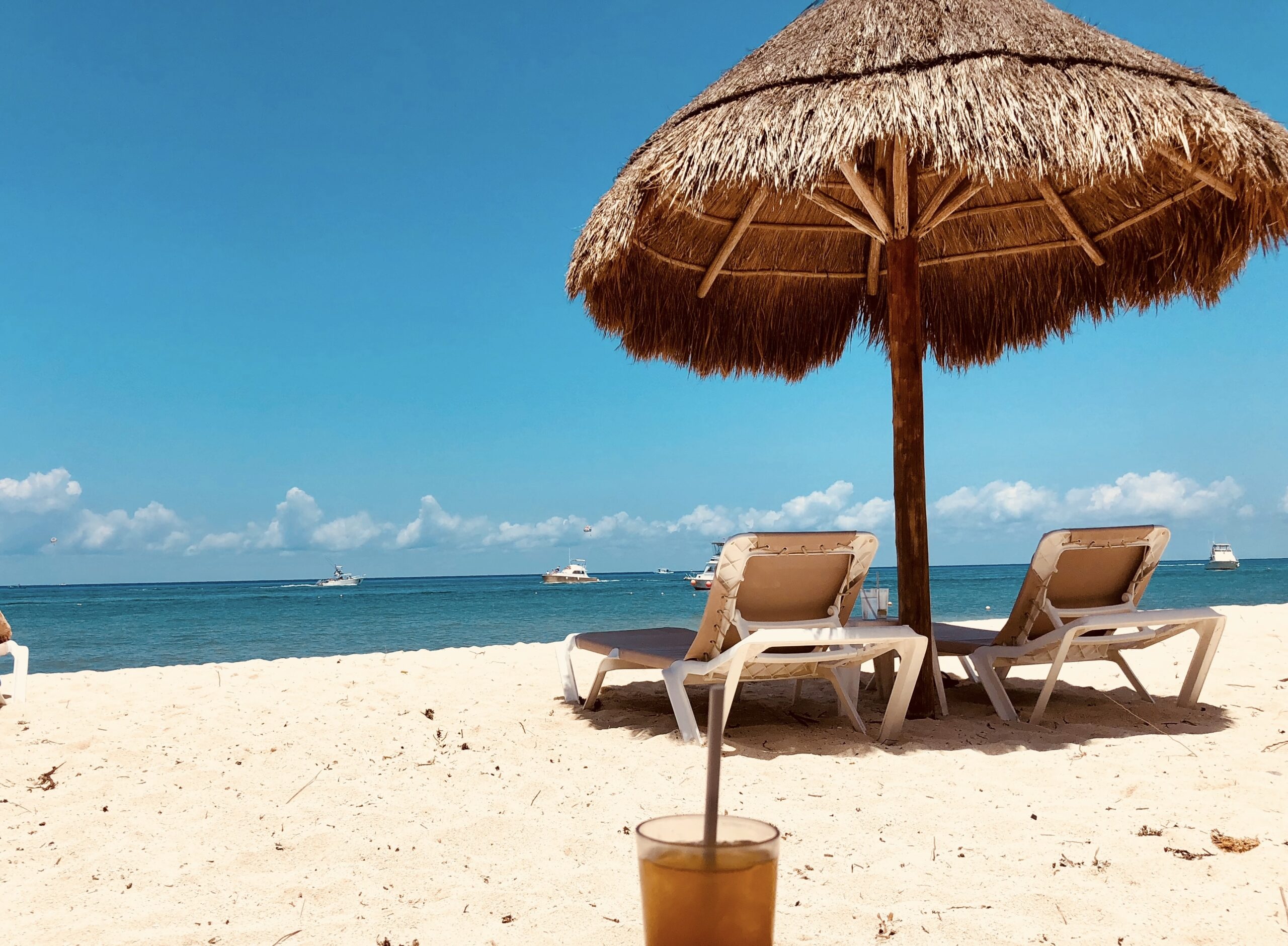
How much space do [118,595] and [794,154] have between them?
2429 inches

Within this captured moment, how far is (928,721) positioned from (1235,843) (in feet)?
5.57

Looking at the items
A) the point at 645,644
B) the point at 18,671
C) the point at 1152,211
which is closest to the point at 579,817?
the point at 645,644

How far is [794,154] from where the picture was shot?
3.62 metres

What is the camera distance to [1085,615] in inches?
148

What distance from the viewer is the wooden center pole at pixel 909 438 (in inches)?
157

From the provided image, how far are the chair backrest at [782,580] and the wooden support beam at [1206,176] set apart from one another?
222 cm

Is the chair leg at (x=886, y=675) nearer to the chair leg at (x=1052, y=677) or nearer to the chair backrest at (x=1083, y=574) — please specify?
the chair backrest at (x=1083, y=574)

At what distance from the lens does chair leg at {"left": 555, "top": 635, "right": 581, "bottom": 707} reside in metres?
4.25

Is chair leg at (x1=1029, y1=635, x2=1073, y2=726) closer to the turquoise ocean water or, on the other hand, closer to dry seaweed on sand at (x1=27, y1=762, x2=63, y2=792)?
the turquoise ocean water

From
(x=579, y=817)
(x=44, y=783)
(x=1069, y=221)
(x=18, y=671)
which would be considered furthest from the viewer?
(x=1069, y=221)

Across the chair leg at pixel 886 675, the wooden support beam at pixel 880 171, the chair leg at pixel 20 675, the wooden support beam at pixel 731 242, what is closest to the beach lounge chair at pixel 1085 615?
the chair leg at pixel 886 675

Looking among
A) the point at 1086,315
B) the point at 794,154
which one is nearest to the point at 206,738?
the point at 794,154

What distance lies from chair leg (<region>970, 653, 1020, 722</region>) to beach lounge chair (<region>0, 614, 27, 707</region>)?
4.65m

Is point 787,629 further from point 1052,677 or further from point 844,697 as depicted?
point 1052,677
